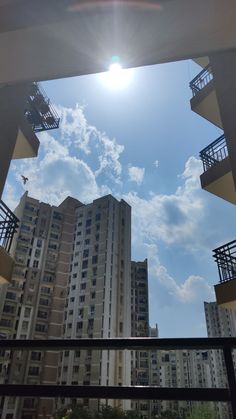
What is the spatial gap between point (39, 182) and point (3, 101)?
51.3ft

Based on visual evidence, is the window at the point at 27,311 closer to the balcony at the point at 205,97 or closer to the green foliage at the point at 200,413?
the green foliage at the point at 200,413

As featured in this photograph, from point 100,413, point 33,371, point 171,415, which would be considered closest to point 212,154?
point 171,415

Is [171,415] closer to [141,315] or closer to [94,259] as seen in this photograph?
[94,259]

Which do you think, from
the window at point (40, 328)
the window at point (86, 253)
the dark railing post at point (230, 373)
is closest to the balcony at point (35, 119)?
the dark railing post at point (230, 373)

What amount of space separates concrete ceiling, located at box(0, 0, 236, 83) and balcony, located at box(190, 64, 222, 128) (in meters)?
4.52

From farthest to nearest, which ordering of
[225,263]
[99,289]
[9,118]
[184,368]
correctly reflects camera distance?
[184,368] < [99,289] < [225,263] < [9,118]

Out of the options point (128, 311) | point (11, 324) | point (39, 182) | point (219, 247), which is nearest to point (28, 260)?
point (11, 324)

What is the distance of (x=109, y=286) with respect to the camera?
133ft

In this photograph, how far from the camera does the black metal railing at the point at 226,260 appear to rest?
4609 millimetres

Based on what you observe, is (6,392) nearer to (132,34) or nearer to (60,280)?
(132,34)

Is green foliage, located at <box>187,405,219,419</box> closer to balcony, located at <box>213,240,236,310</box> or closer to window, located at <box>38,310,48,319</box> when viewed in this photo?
balcony, located at <box>213,240,236,310</box>

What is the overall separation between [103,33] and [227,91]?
3335 millimetres

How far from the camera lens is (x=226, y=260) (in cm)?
471

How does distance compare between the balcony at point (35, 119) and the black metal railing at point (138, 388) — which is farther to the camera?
the balcony at point (35, 119)
